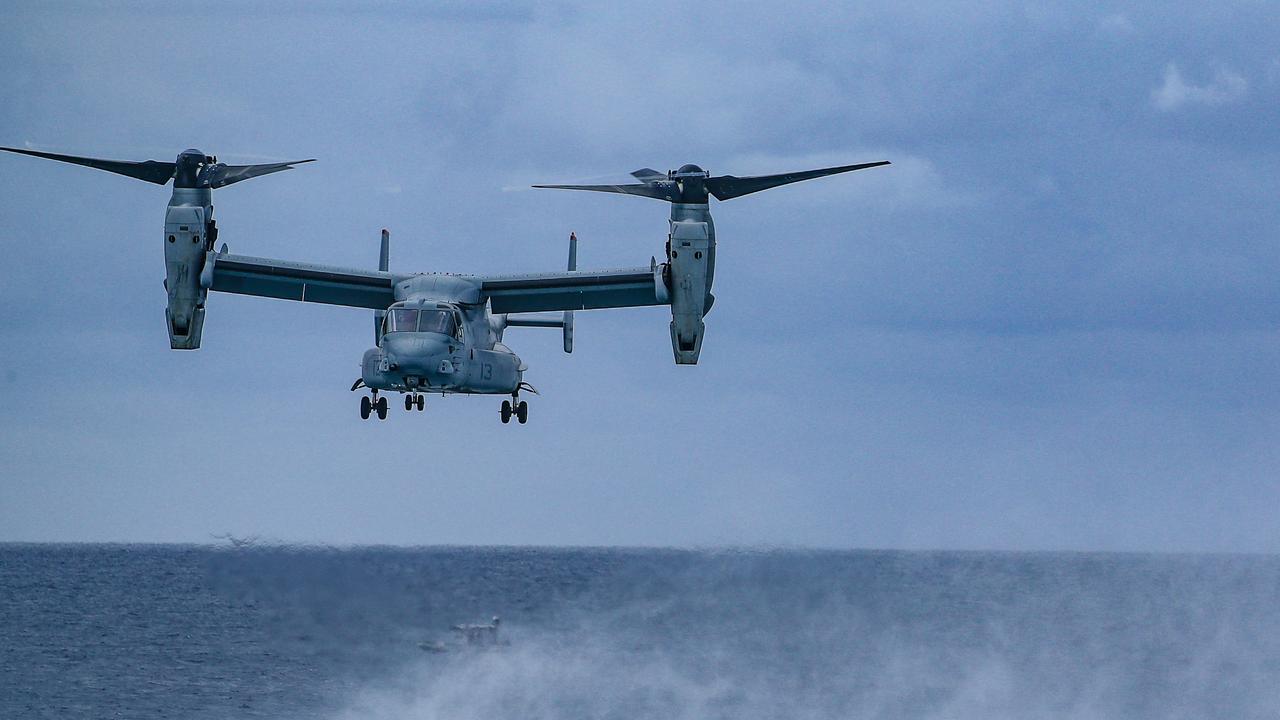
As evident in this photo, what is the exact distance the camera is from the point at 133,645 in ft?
248

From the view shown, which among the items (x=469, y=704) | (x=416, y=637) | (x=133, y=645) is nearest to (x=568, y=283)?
(x=416, y=637)

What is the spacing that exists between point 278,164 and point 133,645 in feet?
174

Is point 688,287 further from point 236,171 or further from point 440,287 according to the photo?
point 236,171

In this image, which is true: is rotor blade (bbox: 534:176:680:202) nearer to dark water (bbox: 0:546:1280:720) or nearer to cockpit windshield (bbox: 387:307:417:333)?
cockpit windshield (bbox: 387:307:417:333)

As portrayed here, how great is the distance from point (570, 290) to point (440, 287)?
9.65ft

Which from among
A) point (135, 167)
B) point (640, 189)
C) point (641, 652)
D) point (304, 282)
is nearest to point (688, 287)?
point (640, 189)

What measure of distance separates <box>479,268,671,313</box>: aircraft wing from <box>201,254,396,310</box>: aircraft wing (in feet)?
7.78

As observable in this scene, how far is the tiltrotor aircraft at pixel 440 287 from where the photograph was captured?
27.3 m

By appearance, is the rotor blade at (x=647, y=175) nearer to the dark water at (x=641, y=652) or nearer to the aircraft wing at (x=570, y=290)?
the aircraft wing at (x=570, y=290)

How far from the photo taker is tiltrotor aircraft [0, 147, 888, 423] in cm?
2728

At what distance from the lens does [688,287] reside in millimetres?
26984

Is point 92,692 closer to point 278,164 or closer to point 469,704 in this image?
point 469,704

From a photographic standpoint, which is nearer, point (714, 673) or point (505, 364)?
point (505, 364)

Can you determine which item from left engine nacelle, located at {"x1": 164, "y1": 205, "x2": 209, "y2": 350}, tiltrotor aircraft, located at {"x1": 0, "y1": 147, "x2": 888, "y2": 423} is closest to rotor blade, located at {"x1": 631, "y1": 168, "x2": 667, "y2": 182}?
tiltrotor aircraft, located at {"x1": 0, "y1": 147, "x2": 888, "y2": 423}
